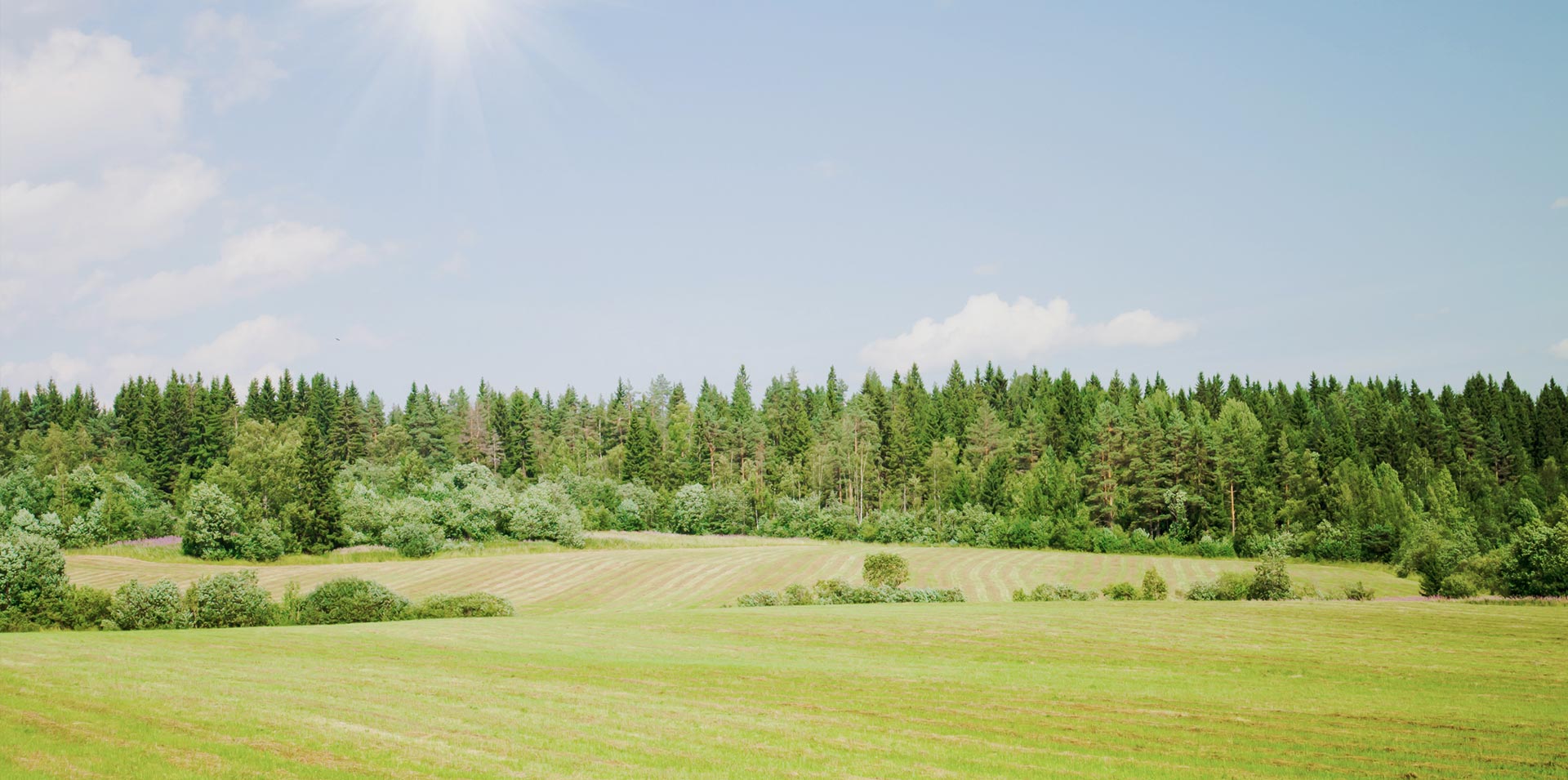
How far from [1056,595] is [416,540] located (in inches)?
2220

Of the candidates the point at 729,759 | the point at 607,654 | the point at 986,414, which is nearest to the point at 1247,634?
the point at 607,654

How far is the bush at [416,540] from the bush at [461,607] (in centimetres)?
3438

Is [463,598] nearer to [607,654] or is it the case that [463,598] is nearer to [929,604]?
[607,654]

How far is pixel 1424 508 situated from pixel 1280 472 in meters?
13.5

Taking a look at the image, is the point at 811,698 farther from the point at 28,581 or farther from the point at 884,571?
the point at 28,581

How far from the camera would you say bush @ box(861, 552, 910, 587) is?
60.6 meters

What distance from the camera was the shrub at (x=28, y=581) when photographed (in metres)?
41.2

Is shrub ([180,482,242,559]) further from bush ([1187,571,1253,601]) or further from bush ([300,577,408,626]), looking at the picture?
bush ([1187,571,1253,601])

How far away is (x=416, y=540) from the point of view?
81125 millimetres

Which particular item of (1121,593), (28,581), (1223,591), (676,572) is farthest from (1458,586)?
(28,581)

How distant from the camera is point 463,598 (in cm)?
4872

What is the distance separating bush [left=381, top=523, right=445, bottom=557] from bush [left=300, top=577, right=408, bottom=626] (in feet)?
115

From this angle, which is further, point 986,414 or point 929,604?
point 986,414

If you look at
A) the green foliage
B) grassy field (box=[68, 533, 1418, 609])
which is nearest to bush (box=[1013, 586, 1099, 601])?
grassy field (box=[68, 533, 1418, 609])
